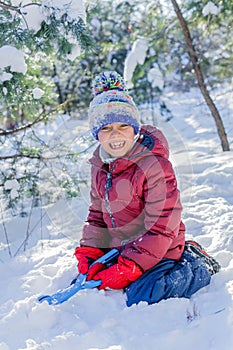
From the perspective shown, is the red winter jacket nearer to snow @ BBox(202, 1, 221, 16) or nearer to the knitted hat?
the knitted hat

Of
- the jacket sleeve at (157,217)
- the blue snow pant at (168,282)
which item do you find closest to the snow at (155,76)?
the jacket sleeve at (157,217)

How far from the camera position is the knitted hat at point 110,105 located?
2.97 meters

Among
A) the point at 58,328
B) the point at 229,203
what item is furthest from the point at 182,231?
the point at 229,203

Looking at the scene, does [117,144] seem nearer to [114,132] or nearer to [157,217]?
[114,132]

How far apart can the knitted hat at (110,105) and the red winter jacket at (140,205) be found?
195mm

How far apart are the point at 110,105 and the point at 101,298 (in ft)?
4.21

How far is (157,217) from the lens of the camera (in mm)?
2803

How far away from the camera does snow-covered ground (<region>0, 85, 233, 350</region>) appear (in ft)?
7.50

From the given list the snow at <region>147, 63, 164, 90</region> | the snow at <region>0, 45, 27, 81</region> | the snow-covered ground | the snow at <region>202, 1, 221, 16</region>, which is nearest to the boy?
→ the snow-covered ground

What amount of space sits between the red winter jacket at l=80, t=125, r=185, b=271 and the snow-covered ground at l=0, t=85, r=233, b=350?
322 mm

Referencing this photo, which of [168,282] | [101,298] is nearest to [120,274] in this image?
[101,298]

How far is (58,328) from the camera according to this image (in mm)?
2502

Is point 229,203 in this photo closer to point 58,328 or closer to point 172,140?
point 58,328

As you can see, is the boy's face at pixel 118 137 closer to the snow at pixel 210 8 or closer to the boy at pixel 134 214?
the boy at pixel 134 214
